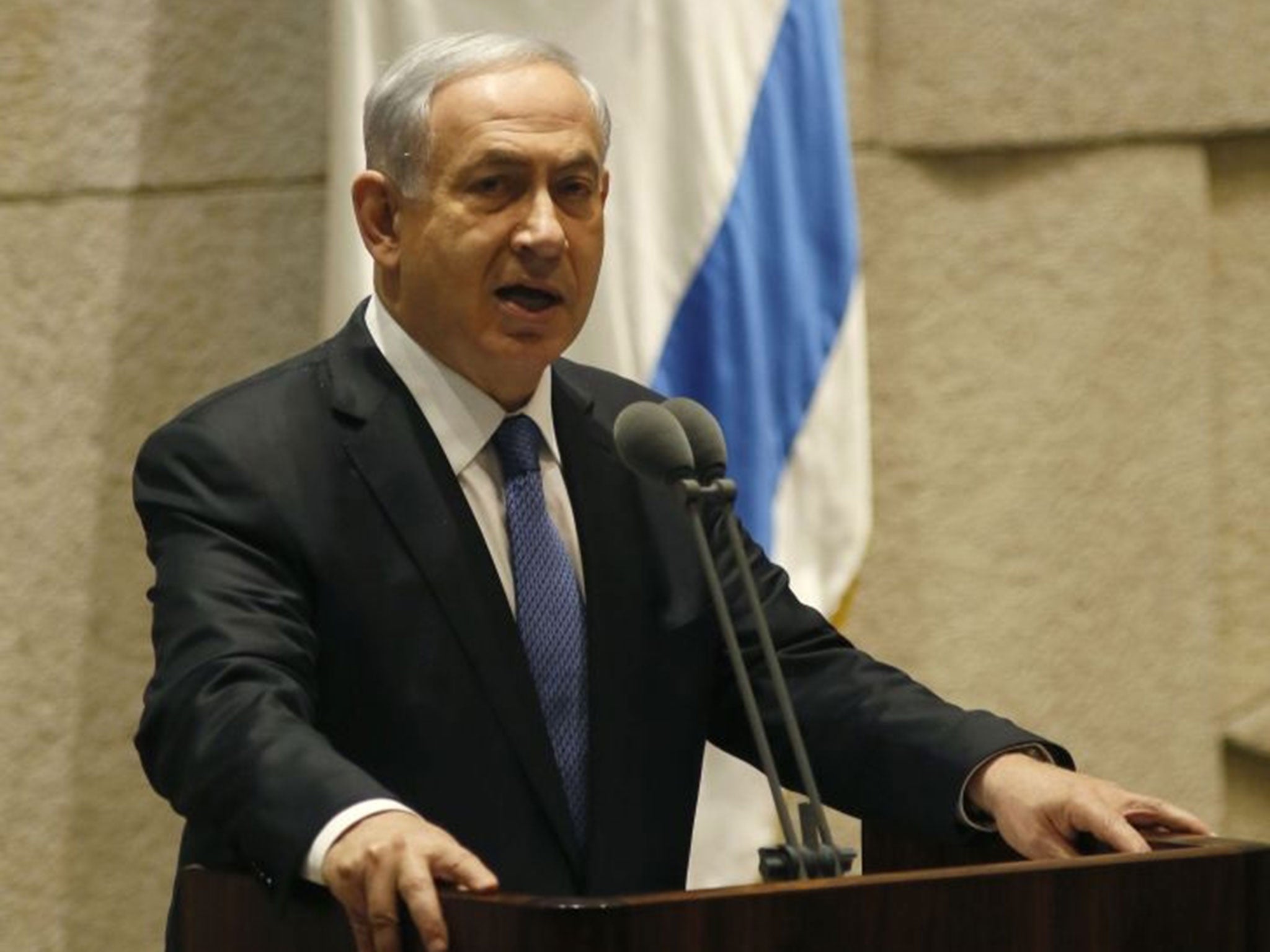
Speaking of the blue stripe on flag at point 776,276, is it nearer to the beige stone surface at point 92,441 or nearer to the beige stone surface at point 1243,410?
the beige stone surface at point 92,441

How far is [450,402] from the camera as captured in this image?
2.55 meters

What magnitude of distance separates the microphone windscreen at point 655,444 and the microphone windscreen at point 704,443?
1 cm

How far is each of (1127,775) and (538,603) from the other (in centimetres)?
203

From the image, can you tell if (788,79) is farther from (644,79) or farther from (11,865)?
(11,865)

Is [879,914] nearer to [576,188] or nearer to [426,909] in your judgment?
[426,909]

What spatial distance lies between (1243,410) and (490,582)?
227 cm

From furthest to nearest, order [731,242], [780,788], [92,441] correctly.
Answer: [92,441] < [731,242] < [780,788]

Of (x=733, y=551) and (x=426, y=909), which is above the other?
(x=733, y=551)

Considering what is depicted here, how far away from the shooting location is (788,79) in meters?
3.67

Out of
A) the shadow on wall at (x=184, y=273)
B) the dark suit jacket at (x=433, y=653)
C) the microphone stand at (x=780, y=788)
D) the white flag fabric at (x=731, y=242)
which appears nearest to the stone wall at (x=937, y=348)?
the shadow on wall at (x=184, y=273)

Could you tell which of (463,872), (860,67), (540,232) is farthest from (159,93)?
(463,872)

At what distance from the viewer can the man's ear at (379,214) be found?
8.55 ft

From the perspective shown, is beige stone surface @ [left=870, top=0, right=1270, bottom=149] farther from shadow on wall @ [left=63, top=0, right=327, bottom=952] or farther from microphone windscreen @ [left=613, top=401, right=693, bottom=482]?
microphone windscreen @ [left=613, top=401, right=693, bottom=482]

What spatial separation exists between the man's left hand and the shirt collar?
24.8 inches
